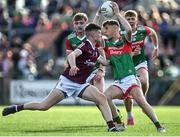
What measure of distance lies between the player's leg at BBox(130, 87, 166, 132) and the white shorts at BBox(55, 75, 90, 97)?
93 cm

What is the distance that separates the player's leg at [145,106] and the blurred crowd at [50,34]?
1390 cm

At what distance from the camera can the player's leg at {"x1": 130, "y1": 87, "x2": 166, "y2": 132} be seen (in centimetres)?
1384

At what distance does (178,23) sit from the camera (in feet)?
100

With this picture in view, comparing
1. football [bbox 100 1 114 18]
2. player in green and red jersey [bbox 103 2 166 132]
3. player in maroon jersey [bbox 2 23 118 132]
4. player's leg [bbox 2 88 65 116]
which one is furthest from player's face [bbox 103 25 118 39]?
player's leg [bbox 2 88 65 116]

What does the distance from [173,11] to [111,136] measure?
18645mm

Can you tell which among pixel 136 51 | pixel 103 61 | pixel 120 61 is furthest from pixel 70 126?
pixel 136 51

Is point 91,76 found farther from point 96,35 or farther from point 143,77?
point 143,77

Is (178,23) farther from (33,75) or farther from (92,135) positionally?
(92,135)

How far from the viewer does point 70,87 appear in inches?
565

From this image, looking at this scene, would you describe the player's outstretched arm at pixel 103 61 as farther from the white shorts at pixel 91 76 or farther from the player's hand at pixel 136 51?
the player's hand at pixel 136 51

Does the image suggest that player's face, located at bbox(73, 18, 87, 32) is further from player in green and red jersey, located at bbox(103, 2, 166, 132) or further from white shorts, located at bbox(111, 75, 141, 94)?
white shorts, located at bbox(111, 75, 141, 94)

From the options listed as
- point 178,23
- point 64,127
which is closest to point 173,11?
point 178,23

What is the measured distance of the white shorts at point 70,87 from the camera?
14289 millimetres

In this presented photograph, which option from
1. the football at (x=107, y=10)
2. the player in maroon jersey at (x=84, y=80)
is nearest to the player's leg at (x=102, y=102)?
the player in maroon jersey at (x=84, y=80)
